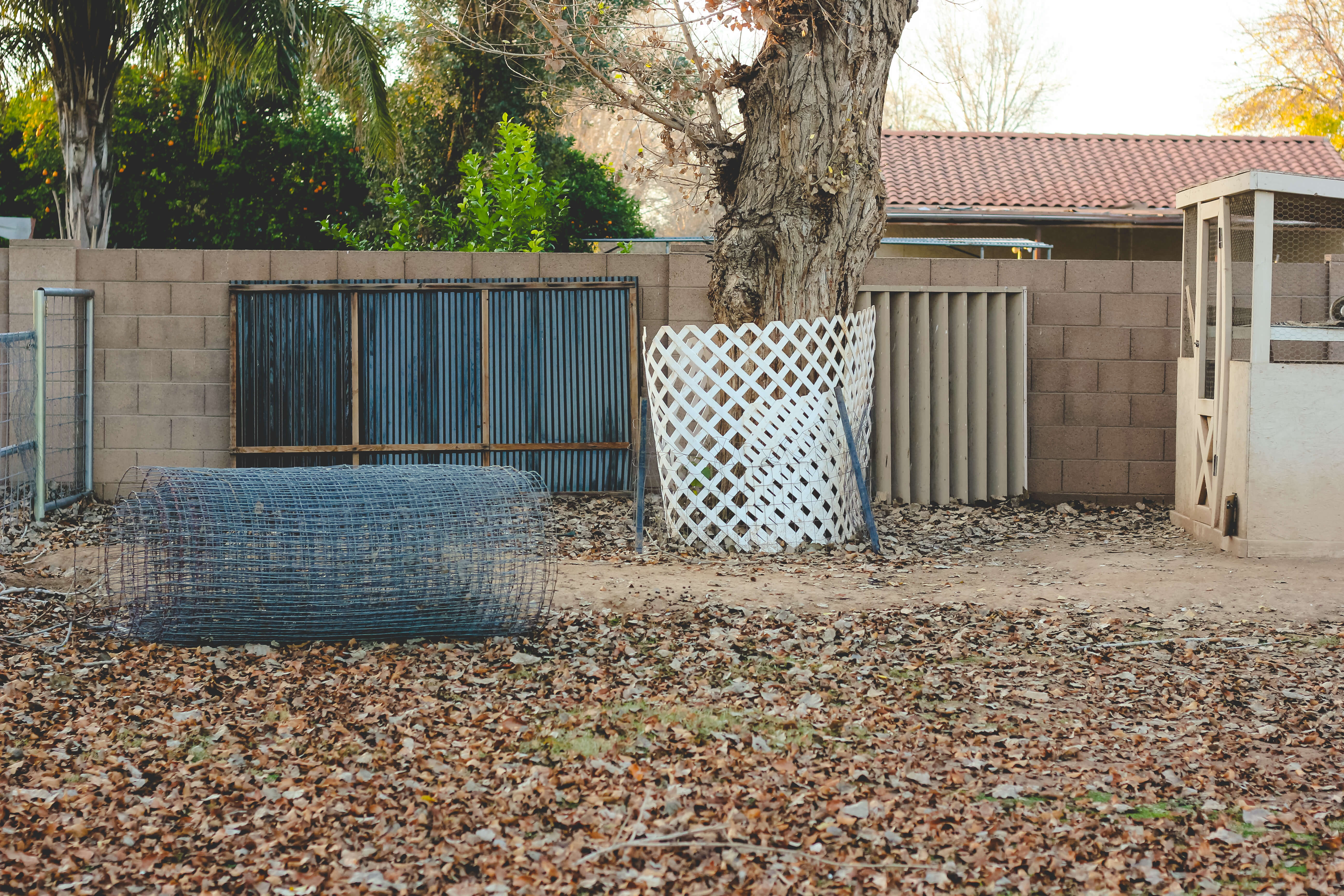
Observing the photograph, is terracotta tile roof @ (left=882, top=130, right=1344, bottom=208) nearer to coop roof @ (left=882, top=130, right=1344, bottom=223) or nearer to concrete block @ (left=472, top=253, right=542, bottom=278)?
coop roof @ (left=882, top=130, right=1344, bottom=223)

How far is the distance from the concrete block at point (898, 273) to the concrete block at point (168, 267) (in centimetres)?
469

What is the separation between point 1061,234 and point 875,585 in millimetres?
12776

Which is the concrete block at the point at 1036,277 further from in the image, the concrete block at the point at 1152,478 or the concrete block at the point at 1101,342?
the concrete block at the point at 1152,478

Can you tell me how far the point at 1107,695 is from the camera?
4500 millimetres

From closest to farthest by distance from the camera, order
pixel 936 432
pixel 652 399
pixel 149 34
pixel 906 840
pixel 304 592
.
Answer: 1. pixel 906 840
2. pixel 304 592
3. pixel 652 399
4. pixel 936 432
5. pixel 149 34

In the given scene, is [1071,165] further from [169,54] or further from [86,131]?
[86,131]

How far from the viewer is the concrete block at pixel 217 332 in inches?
341

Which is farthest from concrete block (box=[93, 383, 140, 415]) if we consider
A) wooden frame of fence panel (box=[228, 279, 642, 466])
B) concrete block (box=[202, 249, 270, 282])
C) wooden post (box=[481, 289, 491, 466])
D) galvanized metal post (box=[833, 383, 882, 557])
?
galvanized metal post (box=[833, 383, 882, 557])

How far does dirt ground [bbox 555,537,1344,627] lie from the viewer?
579 centimetres

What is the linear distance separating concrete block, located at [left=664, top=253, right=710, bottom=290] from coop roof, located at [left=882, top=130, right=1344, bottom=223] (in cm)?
858

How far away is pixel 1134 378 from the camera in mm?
8750

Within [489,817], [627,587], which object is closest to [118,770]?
[489,817]

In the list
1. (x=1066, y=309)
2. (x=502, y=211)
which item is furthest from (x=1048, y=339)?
(x=502, y=211)

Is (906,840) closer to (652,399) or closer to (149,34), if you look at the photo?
(652,399)
